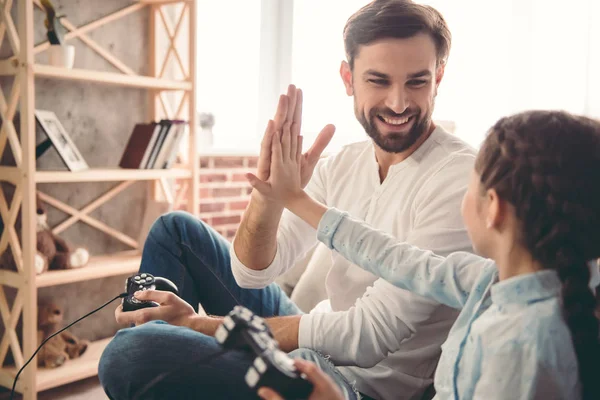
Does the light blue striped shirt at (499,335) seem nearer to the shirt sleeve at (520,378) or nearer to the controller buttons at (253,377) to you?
the shirt sleeve at (520,378)

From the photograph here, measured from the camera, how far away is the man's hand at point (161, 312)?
4.13 ft

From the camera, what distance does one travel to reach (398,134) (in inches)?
55.6

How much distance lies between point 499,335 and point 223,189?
253 centimetres

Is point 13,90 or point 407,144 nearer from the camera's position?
point 407,144

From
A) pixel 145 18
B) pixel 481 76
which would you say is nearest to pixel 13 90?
pixel 145 18

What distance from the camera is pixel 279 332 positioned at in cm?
128

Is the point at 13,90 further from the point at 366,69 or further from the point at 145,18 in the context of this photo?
the point at 366,69

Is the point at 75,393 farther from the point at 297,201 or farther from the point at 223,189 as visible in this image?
the point at 297,201

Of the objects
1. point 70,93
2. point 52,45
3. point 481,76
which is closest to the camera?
point 52,45

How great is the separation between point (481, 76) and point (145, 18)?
6.46ft

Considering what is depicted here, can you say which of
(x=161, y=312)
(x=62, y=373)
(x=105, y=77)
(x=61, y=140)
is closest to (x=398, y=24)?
(x=161, y=312)

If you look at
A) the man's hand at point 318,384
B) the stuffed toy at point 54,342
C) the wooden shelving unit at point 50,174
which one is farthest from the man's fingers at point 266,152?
the stuffed toy at point 54,342

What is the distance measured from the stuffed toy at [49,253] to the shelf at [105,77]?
20.7 inches

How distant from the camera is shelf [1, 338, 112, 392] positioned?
7.39 feet
